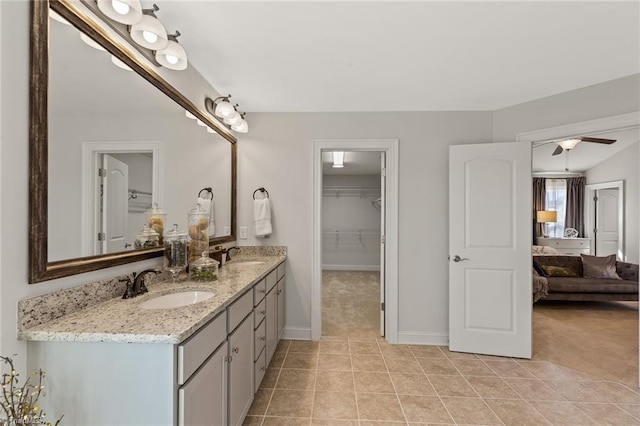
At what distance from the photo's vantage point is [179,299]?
1.55 metres

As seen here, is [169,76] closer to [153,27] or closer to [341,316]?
[153,27]

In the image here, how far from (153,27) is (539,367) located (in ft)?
11.9

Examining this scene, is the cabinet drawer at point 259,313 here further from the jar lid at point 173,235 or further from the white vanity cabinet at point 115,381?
the white vanity cabinet at point 115,381

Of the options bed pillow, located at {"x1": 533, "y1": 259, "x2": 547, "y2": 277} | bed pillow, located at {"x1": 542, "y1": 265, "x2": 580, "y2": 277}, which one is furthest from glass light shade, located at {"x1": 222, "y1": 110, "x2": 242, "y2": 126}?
bed pillow, located at {"x1": 542, "y1": 265, "x2": 580, "y2": 277}

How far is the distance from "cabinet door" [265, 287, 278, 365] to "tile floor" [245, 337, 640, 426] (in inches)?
7.6

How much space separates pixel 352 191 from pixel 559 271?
408cm

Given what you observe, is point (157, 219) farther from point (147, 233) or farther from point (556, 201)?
point (556, 201)

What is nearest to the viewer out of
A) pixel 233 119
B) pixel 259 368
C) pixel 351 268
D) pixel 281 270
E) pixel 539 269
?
pixel 259 368

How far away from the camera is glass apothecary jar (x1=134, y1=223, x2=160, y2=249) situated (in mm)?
1563

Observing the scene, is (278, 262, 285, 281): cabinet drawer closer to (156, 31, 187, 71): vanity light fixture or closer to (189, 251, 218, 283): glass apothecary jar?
(189, 251, 218, 283): glass apothecary jar

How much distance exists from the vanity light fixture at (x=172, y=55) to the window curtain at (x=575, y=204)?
25.4 feet

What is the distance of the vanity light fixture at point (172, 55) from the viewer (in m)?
1.49

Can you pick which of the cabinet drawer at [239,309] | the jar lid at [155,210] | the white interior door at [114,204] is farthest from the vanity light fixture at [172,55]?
the cabinet drawer at [239,309]

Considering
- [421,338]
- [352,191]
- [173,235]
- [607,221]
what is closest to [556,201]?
[607,221]
